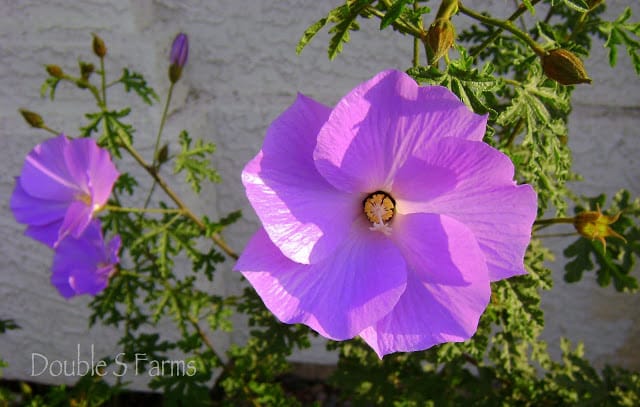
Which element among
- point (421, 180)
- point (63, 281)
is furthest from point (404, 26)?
point (63, 281)

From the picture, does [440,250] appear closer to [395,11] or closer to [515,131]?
[395,11]

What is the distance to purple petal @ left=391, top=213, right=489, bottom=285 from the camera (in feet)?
1.88

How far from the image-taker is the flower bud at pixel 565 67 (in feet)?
1.96

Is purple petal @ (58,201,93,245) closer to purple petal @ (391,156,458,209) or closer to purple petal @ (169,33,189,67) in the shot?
A: purple petal @ (169,33,189,67)

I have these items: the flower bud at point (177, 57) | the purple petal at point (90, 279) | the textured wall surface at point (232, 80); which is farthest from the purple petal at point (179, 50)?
the purple petal at point (90, 279)

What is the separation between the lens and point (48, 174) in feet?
3.51

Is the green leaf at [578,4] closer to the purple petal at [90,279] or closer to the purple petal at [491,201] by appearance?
the purple petal at [491,201]

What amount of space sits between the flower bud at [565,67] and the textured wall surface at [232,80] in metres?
0.72

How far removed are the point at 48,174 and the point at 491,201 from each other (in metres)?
0.84

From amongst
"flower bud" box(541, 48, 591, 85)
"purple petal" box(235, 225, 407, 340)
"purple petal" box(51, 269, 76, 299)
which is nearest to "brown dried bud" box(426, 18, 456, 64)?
"flower bud" box(541, 48, 591, 85)

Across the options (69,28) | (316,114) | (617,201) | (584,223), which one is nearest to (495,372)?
(617,201)

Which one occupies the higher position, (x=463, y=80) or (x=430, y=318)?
(x=463, y=80)

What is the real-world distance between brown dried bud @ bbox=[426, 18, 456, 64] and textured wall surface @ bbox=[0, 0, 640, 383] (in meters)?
0.77

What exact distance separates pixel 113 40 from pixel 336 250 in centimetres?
96
